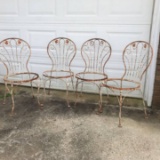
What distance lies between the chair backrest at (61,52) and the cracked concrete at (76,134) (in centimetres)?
69

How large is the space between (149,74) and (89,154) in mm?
1389

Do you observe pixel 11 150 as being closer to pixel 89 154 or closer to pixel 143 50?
pixel 89 154

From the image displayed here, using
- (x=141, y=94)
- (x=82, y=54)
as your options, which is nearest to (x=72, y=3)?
(x=82, y=54)

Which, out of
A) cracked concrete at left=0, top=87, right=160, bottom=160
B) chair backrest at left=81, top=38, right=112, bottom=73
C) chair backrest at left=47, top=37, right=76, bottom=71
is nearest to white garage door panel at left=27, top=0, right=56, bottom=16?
chair backrest at left=47, top=37, right=76, bottom=71

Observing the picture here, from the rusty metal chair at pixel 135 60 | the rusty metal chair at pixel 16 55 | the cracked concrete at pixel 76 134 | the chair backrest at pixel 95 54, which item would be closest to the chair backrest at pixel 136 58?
the rusty metal chair at pixel 135 60

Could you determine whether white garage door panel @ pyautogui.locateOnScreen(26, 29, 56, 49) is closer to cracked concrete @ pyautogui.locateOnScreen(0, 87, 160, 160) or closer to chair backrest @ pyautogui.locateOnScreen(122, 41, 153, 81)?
cracked concrete @ pyautogui.locateOnScreen(0, 87, 160, 160)

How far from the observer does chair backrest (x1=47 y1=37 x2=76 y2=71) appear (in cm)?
300

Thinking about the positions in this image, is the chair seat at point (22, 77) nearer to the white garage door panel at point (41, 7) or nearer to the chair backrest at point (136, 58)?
the white garage door panel at point (41, 7)

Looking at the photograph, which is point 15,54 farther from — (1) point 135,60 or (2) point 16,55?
(1) point 135,60

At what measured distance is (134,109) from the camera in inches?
103

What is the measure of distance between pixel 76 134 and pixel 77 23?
158cm

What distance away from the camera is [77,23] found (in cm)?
287

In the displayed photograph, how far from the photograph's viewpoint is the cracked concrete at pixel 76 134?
5.78ft

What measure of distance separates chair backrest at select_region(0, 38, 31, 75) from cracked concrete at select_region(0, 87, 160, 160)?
82 centimetres
